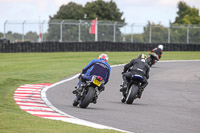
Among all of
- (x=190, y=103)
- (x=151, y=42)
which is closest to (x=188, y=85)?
(x=190, y=103)

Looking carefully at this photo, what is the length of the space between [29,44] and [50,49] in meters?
1.65

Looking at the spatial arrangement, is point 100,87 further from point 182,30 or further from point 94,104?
point 182,30

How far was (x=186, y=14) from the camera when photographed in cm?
10081

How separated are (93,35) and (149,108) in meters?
29.5

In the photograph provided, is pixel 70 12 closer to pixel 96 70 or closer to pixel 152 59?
pixel 152 59

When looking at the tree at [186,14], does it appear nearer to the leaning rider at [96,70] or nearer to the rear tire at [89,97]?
the leaning rider at [96,70]

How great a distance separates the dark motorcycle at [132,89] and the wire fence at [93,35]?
2690cm

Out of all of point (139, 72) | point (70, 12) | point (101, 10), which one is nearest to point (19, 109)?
point (139, 72)

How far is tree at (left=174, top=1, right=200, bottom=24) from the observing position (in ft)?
302

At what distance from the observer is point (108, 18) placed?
8850cm

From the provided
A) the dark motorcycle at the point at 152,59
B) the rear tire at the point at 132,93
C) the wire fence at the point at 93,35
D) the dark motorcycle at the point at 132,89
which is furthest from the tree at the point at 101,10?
A: the rear tire at the point at 132,93

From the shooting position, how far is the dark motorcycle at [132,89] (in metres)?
12.0

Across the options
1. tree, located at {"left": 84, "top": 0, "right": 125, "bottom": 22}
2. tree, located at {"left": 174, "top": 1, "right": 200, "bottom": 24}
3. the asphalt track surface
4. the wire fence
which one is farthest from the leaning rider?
tree, located at {"left": 174, "top": 1, "right": 200, "bottom": 24}

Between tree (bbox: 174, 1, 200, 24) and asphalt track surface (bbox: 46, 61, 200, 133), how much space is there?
74787 mm
